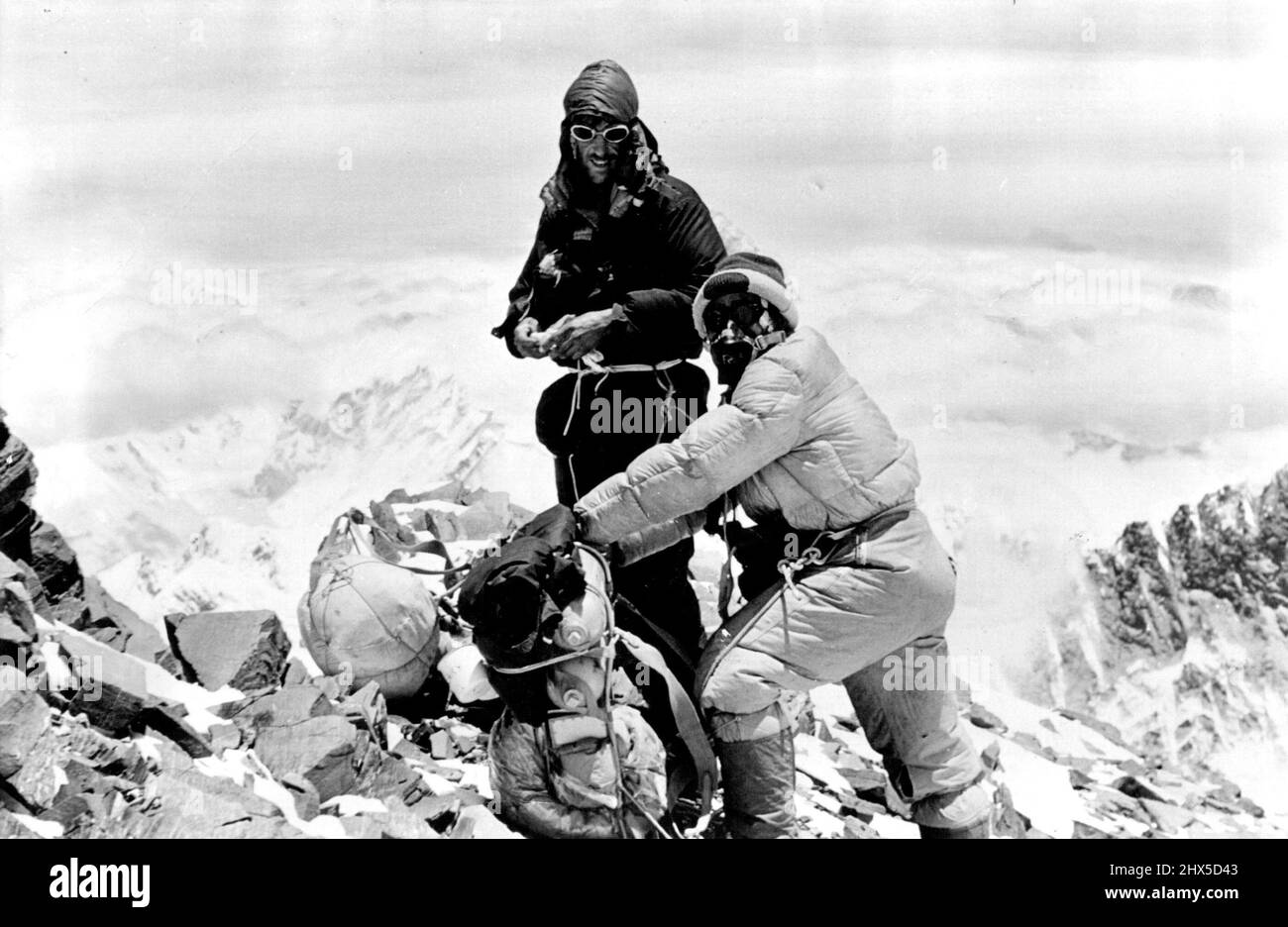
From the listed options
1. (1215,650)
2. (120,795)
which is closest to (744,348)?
(120,795)

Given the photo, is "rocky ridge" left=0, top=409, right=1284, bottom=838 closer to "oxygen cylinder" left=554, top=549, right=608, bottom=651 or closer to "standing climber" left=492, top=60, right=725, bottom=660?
"oxygen cylinder" left=554, top=549, right=608, bottom=651

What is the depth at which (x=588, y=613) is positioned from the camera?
463 centimetres

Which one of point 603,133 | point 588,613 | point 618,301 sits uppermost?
point 603,133

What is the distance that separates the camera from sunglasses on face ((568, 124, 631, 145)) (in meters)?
→ 5.51

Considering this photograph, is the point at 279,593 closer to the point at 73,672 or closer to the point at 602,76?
the point at 73,672

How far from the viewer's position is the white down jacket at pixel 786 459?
4496 mm

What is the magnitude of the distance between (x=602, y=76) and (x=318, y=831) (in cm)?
284

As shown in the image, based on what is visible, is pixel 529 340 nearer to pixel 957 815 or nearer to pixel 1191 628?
pixel 957 815

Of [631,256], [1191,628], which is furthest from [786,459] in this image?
[1191,628]

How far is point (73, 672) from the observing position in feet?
16.9

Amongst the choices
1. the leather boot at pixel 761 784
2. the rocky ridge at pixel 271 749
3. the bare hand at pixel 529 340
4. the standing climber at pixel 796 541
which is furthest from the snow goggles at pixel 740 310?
the rocky ridge at pixel 271 749

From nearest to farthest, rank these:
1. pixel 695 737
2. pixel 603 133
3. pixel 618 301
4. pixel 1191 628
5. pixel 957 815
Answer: pixel 695 737 → pixel 957 815 → pixel 603 133 → pixel 618 301 → pixel 1191 628

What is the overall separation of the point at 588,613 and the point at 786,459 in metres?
0.78

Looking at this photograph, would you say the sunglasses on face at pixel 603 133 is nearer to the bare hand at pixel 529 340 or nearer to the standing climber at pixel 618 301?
the standing climber at pixel 618 301
